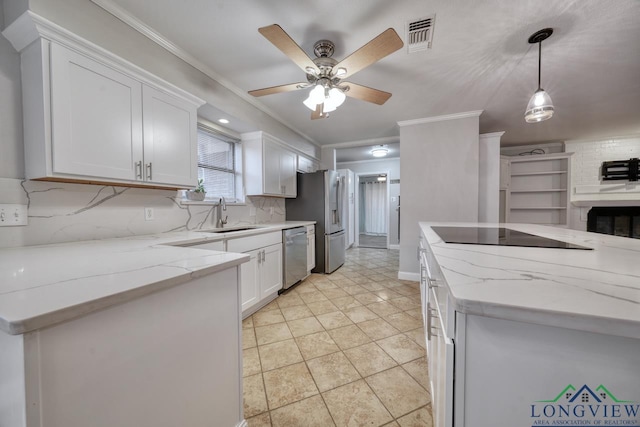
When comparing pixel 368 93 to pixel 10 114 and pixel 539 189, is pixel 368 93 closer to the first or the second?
pixel 10 114

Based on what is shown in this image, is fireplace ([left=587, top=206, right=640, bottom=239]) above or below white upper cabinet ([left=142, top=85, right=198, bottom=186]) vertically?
below

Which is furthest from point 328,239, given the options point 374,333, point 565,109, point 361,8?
point 565,109

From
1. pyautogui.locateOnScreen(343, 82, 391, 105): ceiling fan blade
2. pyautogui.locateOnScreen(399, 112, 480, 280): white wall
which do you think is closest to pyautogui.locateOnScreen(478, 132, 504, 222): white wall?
pyautogui.locateOnScreen(399, 112, 480, 280): white wall

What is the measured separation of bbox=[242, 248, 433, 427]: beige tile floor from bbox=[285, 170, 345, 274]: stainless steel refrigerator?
863mm

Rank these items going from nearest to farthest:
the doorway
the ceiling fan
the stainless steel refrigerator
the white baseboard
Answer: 1. the ceiling fan
2. the white baseboard
3. the stainless steel refrigerator
4. the doorway

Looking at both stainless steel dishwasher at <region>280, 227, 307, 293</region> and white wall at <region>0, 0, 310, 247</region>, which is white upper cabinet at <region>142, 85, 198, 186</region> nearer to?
white wall at <region>0, 0, 310, 247</region>

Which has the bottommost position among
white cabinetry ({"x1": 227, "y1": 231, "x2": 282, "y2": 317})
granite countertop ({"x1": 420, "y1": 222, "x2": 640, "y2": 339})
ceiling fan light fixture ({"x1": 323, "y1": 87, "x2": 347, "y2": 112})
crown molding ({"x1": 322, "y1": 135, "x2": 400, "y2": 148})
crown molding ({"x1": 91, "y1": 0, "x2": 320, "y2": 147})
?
white cabinetry ({"x1": 227, "y1": 231, "x2": 282, "y2": 317})

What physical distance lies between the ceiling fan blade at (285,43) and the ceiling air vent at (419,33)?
2.38 feet

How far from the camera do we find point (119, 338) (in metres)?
0.65

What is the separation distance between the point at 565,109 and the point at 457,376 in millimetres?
4251

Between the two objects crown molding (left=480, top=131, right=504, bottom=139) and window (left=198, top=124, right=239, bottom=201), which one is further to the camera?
crown molding (left=480, top=131, right=504, bottom=139)

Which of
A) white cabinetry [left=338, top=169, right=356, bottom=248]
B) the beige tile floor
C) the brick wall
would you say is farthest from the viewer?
white cabinetry [left=338, top=169, right=356, bottom=248]

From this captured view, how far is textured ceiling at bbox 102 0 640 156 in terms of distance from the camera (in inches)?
59.3

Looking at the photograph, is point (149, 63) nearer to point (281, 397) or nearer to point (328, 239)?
point (281, 397)
